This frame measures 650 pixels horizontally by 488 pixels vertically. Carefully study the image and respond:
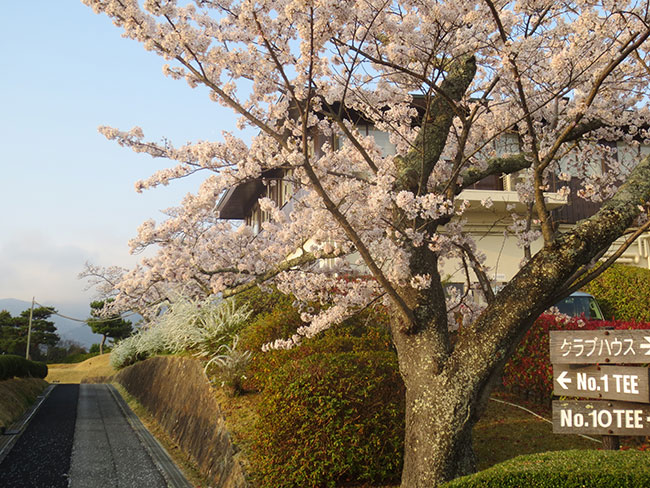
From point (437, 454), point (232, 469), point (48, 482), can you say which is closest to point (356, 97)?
point (437, 454)

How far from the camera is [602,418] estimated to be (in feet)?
16.5

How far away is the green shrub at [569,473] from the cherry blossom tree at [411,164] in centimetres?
101

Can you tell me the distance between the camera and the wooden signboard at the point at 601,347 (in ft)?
16.2

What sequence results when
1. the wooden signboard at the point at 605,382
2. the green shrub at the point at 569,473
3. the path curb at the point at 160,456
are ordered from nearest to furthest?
the green shrub at the point at 569,473, the wooden signboard at the point at 605,382, the path curb at the point at 160,456

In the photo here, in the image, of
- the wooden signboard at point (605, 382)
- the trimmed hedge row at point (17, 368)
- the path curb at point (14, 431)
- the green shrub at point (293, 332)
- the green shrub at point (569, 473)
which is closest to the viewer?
the green shrub at point (569, 473)

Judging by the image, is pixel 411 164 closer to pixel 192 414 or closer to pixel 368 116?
pixel 368 116

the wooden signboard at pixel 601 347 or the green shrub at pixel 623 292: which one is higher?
the green shrub at pixel 623 292

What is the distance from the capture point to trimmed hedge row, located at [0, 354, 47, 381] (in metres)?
12.8

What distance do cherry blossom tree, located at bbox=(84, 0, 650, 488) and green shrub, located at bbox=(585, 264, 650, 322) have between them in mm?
8961

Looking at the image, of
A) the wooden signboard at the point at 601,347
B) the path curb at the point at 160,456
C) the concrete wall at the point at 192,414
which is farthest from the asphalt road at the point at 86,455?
the wooden signboard at the point at 601,347

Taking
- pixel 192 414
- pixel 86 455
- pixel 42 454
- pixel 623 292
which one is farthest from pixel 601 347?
pixel 623 292

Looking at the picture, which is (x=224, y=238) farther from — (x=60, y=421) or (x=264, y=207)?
(x=60, y=421)

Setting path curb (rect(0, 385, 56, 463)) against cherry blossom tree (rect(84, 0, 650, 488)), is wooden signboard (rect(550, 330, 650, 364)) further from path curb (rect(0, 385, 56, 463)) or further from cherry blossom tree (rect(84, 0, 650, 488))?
path curb (rect(0, 385, 56, 463))

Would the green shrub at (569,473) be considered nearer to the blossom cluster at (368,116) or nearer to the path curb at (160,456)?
the blossom cluster at (368,116)
